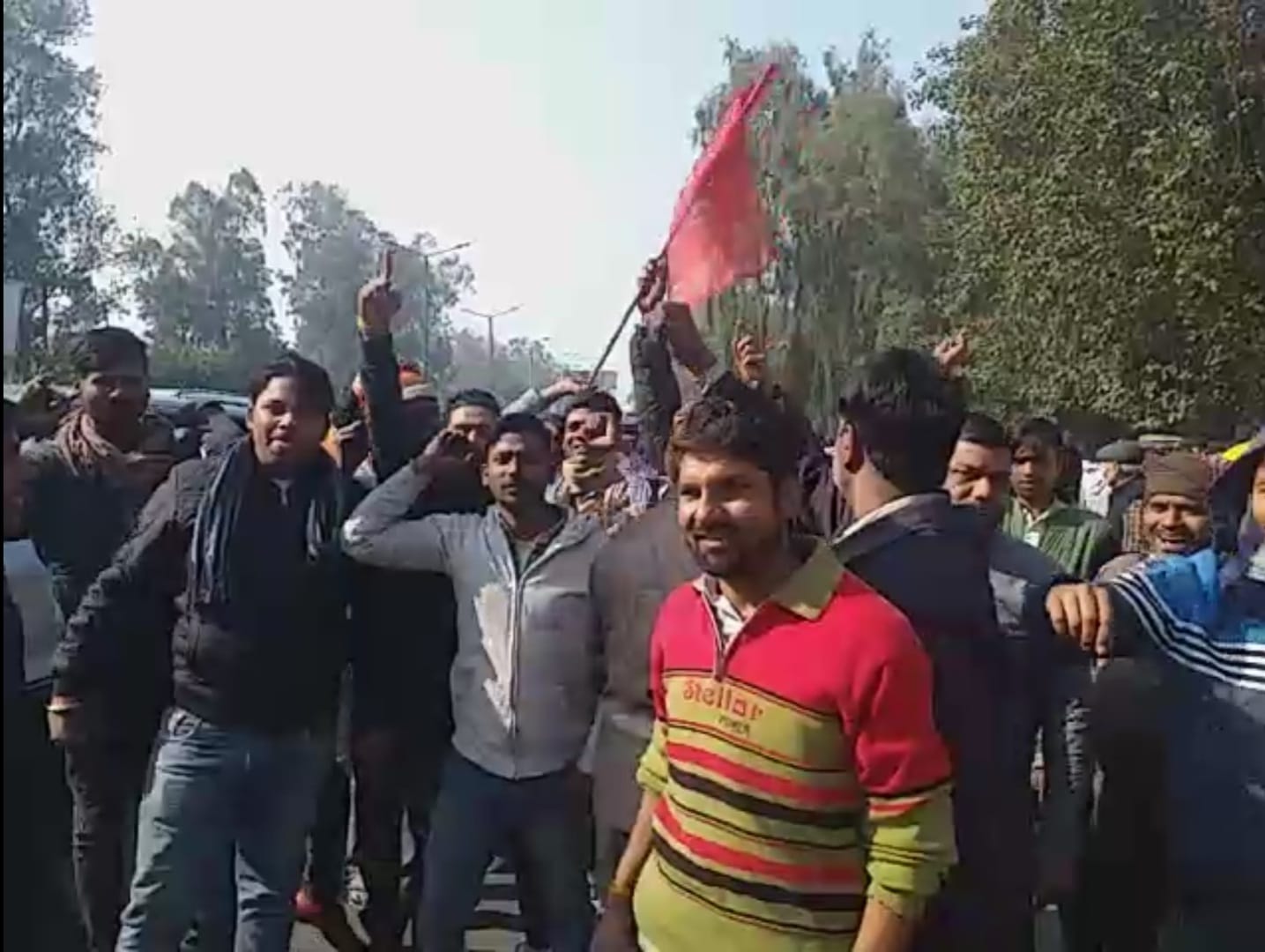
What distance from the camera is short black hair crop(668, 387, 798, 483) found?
2885mm

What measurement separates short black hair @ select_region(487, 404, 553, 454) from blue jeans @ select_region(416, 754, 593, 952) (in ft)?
2.71

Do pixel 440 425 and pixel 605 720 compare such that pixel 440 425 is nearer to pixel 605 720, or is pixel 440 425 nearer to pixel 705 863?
pixel 605 720

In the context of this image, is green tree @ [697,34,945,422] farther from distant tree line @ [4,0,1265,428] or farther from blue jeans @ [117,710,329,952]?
blue jeans @ [117,710,329,952]

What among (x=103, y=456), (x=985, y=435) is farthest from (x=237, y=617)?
(x=985, y=435)

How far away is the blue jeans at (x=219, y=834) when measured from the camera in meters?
4.44

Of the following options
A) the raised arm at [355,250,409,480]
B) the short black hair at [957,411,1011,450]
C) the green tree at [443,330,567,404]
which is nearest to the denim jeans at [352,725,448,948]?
the raised arm at [355,250,409,480]

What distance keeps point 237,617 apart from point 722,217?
11.7ft

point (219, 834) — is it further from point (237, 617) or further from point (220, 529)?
point (220, 529)

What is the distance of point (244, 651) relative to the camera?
449 centimetres

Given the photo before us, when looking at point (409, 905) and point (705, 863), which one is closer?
point (705, 863)

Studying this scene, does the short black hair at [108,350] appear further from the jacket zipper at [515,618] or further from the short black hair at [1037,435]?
the short black hair at [1037,435]

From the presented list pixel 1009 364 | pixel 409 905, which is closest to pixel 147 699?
pixel 409 905

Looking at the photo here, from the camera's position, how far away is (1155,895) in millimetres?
3691

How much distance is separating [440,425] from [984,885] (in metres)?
2.93
